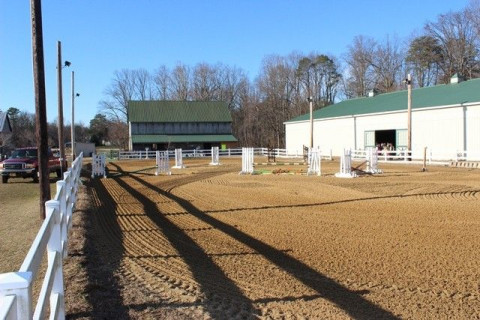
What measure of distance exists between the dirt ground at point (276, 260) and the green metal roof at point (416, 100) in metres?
24.6

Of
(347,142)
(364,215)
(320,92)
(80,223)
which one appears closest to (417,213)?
(364,215)

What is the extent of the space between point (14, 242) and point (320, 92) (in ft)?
263

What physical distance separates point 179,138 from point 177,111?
4.96m

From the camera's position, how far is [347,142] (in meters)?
46.2

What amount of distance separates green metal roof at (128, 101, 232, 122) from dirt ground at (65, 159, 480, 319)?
5433cm

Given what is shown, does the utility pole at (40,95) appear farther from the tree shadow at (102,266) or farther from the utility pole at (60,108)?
the utility pole at (60,108)

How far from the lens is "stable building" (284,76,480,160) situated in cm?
3328

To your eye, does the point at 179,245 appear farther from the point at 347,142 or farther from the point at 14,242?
the point at 347,142

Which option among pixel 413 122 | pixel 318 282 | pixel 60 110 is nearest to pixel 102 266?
pixel 318 282

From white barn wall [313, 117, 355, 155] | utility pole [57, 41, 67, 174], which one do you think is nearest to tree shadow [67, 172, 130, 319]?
utility pole [57, 41, 67, 174]

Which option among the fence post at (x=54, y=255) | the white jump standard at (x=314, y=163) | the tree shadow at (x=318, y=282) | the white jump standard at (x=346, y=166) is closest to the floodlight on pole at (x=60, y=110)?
the white jump standard at (x=314, y=163)

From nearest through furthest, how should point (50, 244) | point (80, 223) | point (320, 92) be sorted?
point (50, 244) < point (80, 223) < point (320, 92)

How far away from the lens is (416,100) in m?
40.3

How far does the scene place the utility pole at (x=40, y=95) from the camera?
1112 centimetres
